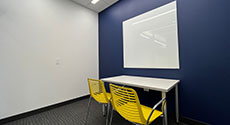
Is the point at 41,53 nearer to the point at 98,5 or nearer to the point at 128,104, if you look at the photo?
the point at 98,5

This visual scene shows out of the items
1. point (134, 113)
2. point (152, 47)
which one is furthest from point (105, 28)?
point (134, 113)

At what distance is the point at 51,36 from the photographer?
2215 millimetres

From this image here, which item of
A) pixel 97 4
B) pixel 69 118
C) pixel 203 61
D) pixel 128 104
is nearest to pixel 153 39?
pixel 203 61

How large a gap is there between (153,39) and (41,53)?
2520mm

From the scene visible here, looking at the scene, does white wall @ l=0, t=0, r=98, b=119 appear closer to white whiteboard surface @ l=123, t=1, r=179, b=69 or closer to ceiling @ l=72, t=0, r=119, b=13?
ceiling @ l=72, t=0, r=119, b=13

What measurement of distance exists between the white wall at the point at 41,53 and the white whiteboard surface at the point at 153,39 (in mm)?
1390

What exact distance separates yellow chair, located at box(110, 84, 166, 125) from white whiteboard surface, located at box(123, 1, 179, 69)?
1.02 meters

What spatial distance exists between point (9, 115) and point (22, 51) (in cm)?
123

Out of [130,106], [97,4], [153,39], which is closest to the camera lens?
[130,106]

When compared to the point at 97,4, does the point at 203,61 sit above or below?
below

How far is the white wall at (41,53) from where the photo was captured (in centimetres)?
171

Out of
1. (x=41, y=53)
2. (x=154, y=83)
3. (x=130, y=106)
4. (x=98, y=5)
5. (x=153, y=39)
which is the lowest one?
(x=130, y=106)

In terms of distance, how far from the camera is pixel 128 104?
0.96m

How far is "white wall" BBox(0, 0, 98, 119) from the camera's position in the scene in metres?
1.71
